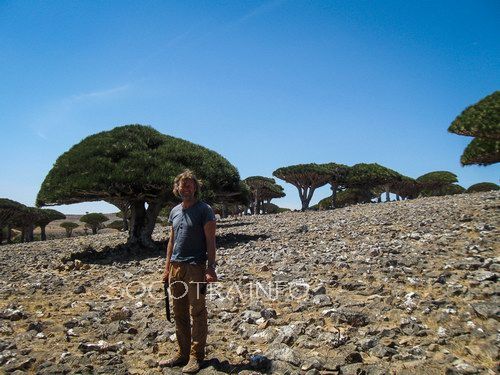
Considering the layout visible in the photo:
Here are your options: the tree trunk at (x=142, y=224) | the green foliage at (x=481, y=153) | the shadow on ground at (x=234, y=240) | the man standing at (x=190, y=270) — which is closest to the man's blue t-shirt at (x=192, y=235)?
the man standing at (x=190, y=270)

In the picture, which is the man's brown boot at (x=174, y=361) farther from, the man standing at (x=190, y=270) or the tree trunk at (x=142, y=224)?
the tree trunk at (x=142, y=224)

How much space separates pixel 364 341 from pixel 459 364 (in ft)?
4.35

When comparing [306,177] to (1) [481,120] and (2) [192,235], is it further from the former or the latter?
(2) [192,235]

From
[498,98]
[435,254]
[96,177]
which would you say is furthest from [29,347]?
[498,98]

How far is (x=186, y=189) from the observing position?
240 inches

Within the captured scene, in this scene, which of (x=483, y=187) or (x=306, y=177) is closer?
(x=306, y=177)

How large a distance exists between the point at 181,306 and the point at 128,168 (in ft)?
41.5

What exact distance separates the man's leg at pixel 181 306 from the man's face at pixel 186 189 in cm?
111

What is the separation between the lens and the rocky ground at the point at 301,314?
216 inches

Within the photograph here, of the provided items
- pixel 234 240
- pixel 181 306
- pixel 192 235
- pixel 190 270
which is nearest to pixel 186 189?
pixel 192 235

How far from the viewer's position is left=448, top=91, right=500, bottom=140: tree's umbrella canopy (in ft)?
60.6

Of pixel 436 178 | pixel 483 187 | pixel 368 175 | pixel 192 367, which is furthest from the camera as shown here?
pixel 483 187

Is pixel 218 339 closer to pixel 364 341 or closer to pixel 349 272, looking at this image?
pixel 364 341

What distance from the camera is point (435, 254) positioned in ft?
34.3
